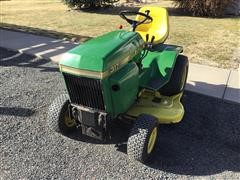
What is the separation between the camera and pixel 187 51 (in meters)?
6.96

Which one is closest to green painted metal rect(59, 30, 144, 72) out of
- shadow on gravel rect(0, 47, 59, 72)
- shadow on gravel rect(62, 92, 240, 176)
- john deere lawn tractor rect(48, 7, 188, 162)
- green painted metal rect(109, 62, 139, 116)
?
john deere lawn tractor rect(48, 7, 188, 162)

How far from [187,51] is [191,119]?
2.96 m

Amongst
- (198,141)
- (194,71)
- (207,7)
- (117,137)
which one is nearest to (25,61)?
(194,71)

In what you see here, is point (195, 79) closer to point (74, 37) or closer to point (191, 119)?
point (191, 119)

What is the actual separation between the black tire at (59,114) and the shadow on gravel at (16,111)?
777mm

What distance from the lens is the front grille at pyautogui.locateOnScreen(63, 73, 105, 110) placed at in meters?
3.13

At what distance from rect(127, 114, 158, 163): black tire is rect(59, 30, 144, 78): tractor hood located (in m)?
0.59

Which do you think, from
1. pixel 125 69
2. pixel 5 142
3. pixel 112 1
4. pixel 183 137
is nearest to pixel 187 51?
pixel 183 137

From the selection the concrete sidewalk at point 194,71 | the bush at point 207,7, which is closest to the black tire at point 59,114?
the concrete sidewalk at point 194,71

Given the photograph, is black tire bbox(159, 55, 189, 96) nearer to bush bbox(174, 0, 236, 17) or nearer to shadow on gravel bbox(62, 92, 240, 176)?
shadow on gravel bbox(62, 92, 240, 176)

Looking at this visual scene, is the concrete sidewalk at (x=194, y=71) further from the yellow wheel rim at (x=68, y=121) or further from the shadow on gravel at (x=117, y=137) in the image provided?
the yellow wheel rim at (x=68, y=121)

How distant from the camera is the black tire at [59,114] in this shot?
12.0 feet

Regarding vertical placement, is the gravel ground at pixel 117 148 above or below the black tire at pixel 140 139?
below

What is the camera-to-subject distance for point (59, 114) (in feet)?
12.0
